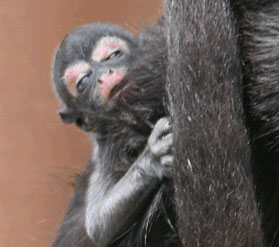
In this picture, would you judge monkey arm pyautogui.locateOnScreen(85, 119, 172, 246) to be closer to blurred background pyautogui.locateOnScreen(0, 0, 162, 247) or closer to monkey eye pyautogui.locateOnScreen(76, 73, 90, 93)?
monkey eye pyautogui.locateOnScreen(76, 73, 90, 93)

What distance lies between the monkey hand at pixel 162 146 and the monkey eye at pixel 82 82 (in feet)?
1.36

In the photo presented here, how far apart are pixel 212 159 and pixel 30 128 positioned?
1.10 m

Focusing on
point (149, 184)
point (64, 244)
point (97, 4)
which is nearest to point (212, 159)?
point (149, 184)

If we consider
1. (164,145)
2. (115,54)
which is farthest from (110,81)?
(164,145)

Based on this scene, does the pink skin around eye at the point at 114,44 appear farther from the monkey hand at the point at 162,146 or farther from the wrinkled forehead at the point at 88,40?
the monkey hand at the point at 162,146

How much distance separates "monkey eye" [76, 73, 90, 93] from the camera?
1270mm

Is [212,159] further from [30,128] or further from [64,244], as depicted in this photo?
[30,128]

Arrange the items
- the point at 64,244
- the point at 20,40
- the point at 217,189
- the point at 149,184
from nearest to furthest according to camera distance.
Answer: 1. the point at 217,189
2. the point at 149,184
3. the point at 64,244
4. the point at 20,40

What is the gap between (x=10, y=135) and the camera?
1.79m

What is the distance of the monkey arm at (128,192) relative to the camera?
876 mm

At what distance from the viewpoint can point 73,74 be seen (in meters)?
1.31

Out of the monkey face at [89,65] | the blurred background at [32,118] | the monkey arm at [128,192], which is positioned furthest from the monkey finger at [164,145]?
the blurred background at [32,118]

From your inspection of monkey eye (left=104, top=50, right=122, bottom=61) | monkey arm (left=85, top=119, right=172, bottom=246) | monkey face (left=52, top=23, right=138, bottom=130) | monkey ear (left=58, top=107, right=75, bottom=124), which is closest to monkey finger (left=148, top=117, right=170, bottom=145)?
monkey arm (left=85, top=119, right=172, bottom=246)

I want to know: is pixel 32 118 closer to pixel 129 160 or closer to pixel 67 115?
pixel 67 115
